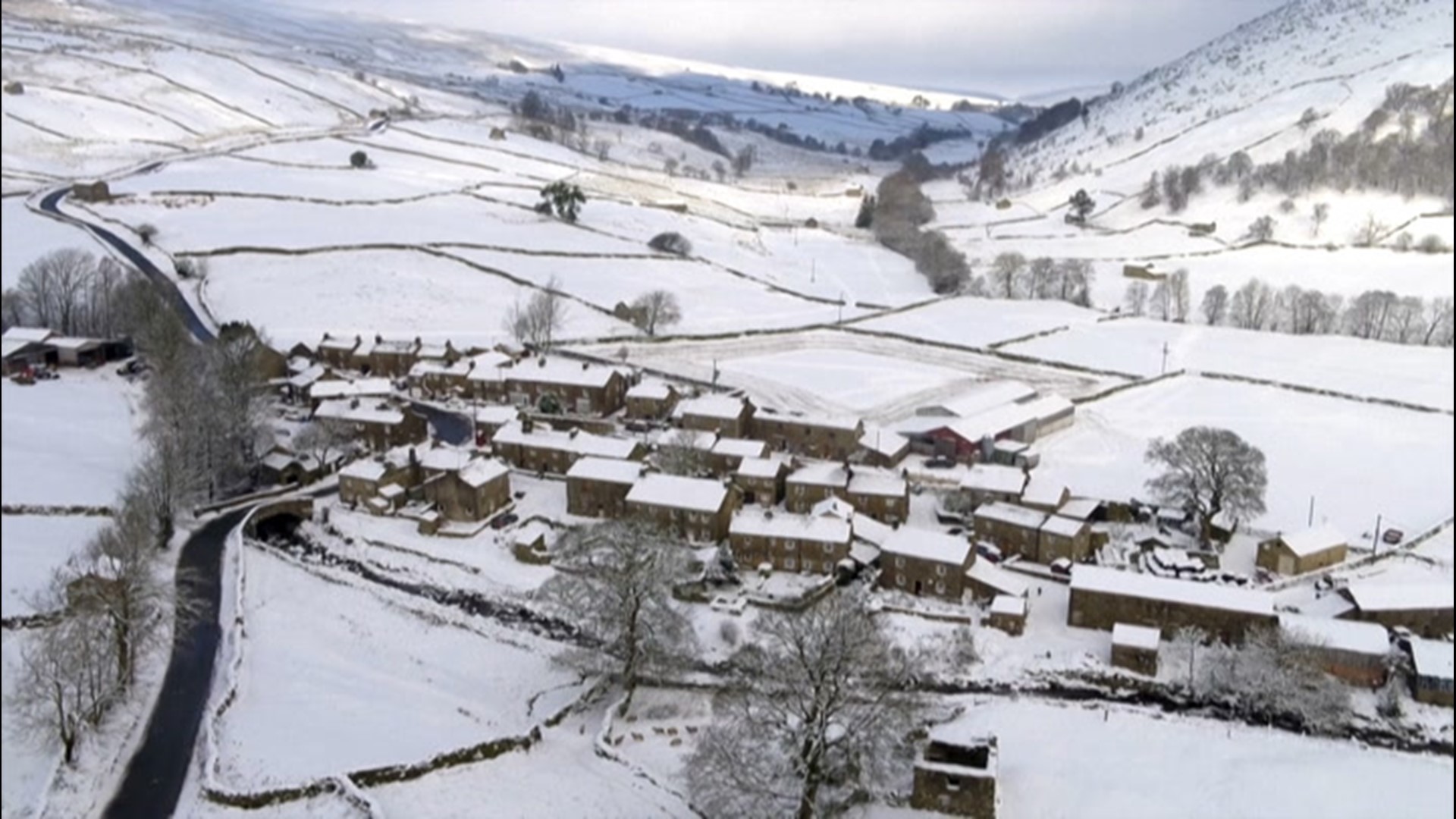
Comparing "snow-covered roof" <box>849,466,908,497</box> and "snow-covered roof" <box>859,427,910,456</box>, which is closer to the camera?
"snow-covered roof" <box>849,466,908,497</box>

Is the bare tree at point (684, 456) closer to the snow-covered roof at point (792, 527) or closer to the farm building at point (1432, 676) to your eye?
the snow-covered roof at point (792, 527)

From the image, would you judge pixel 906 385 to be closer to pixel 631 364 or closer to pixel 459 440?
pixel 631 364

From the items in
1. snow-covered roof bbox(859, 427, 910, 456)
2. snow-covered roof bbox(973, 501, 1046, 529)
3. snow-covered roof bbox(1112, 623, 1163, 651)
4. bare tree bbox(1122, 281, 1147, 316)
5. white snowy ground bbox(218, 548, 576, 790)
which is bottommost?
white snowy ground bbox(218, 548, 576, 790)

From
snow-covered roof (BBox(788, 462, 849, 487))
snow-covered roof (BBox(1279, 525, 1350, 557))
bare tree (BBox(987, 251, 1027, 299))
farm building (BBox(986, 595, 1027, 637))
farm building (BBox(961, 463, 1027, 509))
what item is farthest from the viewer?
bare tree (BBox(987, 251, 1027, 299))

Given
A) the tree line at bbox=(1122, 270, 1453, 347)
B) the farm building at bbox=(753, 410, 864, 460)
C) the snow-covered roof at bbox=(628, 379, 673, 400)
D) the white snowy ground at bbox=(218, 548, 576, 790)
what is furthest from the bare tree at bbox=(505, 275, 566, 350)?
the tree line at bbox=(1122, 270, 1453, 347)

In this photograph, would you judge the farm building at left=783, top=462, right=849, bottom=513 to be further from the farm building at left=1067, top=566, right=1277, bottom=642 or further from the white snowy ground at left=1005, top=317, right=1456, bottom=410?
the white snowy ground at left=1005, top=317, right=1456, bottom=410

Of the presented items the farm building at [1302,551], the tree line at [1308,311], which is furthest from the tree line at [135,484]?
the tree line at [1308,311]

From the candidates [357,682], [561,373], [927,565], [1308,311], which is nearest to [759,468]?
[927,565]
